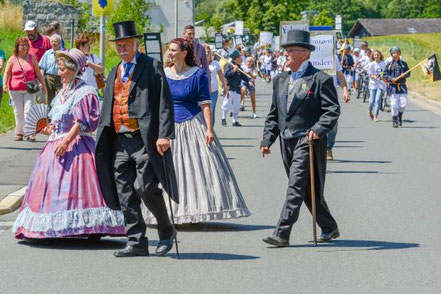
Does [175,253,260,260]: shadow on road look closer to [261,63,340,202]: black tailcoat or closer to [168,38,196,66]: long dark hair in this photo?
[261,63,340,202]: black tailcoat

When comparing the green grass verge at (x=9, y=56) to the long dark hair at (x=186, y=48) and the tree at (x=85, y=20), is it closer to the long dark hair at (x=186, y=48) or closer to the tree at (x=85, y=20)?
the tree at (x=85, y=20)

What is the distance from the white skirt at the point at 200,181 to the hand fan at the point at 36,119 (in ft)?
4.28

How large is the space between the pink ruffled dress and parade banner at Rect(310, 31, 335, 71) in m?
10.1

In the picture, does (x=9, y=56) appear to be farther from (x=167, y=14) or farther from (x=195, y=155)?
(x=167, y=14)

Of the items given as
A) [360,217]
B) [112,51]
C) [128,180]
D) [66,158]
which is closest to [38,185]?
[66,158]

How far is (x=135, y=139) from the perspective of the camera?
27.5 feet

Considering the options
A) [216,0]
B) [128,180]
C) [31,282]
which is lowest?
[216,0]

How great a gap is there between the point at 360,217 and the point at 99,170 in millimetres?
3447

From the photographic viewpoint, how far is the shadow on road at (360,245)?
9102 mm

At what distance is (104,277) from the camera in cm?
774

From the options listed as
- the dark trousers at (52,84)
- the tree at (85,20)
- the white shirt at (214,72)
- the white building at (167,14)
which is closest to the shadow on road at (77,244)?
the dark trousers at (52,84)

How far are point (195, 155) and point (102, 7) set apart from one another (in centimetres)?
788

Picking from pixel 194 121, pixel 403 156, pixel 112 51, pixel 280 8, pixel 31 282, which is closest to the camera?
pixel 31 282

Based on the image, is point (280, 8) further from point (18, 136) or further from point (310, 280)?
point (310, 280)
